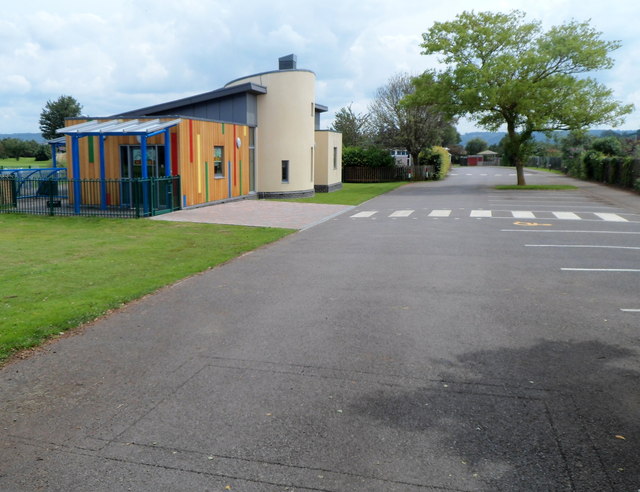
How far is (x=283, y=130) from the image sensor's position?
28812 mm

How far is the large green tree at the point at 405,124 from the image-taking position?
5006 centimetres

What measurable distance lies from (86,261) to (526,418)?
372 inches

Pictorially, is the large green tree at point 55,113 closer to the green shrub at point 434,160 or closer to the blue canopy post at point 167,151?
the green shrub at point 434,160

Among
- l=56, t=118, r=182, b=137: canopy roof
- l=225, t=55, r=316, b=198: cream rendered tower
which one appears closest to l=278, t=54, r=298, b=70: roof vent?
l=225, t=55, r=316, b=198: cream rendered tower

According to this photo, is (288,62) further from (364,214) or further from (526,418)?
(526,418)

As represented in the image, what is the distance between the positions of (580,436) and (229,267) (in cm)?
785

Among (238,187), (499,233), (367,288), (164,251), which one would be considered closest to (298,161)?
(238,187)

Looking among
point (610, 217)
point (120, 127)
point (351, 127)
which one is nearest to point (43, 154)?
point (351, 127)

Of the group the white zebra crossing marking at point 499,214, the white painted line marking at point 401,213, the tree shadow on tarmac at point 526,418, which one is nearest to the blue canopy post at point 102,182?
the white zebra crossing marking at point 499,214

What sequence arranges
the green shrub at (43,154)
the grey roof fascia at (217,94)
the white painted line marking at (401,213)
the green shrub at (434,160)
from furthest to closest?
the green shrub at (43,154)
the green shrub at (434,160)
the grey roof fascia at (217,94)
the white painted line marking at (401,213)

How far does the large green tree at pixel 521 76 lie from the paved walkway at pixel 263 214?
14247 mm

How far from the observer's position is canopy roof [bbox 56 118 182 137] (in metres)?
19.7

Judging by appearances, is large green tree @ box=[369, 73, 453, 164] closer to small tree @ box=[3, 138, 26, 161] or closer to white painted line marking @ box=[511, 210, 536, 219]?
white painted line marking @ box=[511, 210, 536, 219]

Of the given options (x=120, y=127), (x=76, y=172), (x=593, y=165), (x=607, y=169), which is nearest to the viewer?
(x=120, y=127)
